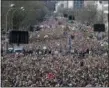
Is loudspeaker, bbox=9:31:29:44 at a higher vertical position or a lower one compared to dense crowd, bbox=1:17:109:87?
higher

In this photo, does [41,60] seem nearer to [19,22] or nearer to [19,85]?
[19,85]

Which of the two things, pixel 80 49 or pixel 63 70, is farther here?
pixel 80 49

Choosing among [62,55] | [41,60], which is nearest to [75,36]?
[62,55]

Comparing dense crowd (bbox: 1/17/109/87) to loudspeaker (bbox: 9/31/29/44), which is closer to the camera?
dense crowd (bbox: 1/17/109/87)

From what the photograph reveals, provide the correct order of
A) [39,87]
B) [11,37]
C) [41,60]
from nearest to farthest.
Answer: [39,87]
[41,60]
[11,37]

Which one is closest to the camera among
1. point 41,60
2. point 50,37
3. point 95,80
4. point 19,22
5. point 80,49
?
point 95,80

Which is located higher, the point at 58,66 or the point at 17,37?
the point at 17,37

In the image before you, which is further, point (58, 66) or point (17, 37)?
point (17, 37)

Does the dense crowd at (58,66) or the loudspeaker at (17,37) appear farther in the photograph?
the loudspeaker at (17,37)
